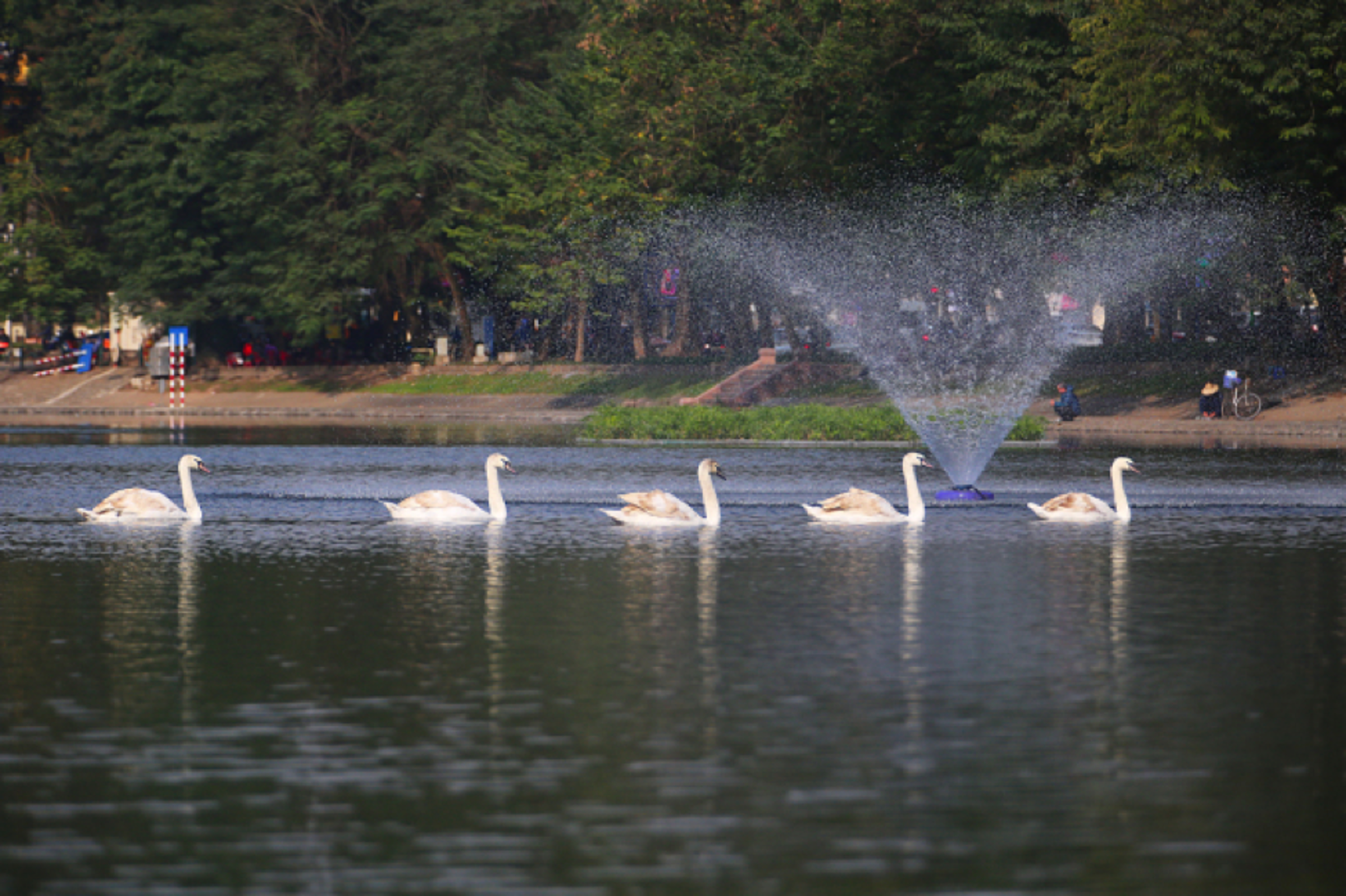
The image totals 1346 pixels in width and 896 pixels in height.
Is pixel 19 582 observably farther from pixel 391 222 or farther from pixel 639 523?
pixel 391 222

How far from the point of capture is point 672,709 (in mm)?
13539

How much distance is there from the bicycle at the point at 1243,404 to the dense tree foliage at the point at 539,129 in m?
5.58

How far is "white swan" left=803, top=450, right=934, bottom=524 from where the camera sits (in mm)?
26875

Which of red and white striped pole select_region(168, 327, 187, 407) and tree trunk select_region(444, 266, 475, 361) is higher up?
tree trunk select_region(444, 266, 475, 361)

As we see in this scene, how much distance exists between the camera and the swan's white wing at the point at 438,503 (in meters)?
27.5

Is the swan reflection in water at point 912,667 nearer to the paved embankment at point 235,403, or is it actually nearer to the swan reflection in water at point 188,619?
the swan reflection in water at point 188,619

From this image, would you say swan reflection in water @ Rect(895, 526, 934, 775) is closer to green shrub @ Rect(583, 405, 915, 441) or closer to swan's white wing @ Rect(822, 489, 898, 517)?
swan's white wing @ Rect(822, 489, 898, 517)

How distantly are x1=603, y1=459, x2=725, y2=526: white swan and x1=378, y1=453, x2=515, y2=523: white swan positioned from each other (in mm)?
1711

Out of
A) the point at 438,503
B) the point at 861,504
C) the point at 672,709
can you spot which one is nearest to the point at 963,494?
the point at 861,504

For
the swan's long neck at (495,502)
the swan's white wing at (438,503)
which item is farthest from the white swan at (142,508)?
the swan's long neck at (495,502)

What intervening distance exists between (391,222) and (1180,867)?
259 ft

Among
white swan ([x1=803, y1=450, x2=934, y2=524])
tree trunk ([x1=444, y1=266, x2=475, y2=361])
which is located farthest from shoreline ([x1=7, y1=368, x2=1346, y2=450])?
white swan ([x1=803, y1=450, x2=934, y2=524])

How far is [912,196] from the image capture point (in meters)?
65.5

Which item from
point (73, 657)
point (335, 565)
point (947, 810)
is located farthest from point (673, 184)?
point (947, 810)
